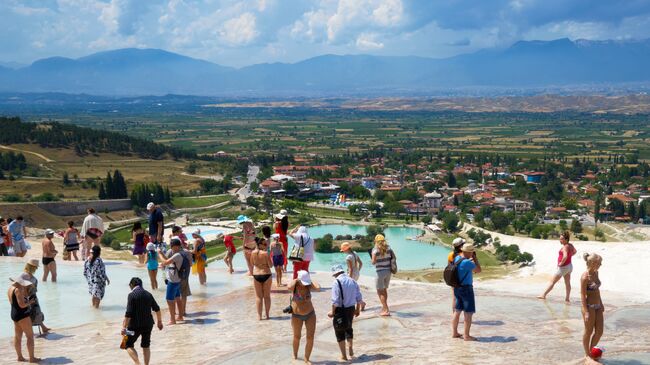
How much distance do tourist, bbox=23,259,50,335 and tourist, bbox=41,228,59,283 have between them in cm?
325

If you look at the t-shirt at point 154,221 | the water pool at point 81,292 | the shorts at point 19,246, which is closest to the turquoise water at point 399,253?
the shorts at point 19,246

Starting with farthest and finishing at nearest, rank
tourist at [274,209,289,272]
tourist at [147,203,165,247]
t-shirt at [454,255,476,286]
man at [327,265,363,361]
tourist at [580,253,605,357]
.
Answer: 1. tourist at [147,203,165,247]
2. tourist at [274,209,289,272]
3. t-shirt at [454,255,476,286]
4. man at [327,265,363,361]
5. tourist at [580,253,605,357]

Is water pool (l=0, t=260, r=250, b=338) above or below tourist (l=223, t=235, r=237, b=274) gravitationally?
below

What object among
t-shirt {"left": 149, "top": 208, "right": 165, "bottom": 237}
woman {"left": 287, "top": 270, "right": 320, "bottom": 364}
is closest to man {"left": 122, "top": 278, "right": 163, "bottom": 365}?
woman {"left": 287, "top": 270, "right": 320, "bottom": 364}

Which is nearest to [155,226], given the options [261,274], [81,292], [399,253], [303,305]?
[81,292]

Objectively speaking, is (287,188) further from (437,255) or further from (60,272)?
(60,272)

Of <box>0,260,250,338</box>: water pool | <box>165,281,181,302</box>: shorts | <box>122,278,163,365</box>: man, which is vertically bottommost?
<box>0,260,250,338</box>: water pool

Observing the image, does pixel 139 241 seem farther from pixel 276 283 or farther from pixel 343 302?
pixel 343 302

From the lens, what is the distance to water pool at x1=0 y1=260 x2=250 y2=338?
1265 centimetres

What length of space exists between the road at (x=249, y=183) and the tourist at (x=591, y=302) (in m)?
60.6

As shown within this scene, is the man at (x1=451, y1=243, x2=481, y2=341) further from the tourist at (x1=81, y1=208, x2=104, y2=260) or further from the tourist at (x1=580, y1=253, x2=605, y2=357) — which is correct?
the tourist at (x1=81, y1=208, x2=104, y2=260)

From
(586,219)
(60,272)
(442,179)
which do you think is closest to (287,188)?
(442,179)

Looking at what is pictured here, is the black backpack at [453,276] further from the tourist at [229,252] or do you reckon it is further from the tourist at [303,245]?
the tourist at [229,252]

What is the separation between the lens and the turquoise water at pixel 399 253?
4192 centimetres
